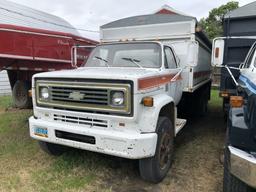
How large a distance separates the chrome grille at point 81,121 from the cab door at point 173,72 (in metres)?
1.44

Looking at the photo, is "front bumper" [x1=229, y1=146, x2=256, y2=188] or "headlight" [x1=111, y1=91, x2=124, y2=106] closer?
"front bumper" [x1=229, y1=146, x2=256, y2=188]

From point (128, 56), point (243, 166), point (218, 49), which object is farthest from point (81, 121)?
point (218, 49)

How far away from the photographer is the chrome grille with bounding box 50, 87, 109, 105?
3342mm

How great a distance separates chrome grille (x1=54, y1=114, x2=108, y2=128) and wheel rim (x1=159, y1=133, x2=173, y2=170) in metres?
0.91

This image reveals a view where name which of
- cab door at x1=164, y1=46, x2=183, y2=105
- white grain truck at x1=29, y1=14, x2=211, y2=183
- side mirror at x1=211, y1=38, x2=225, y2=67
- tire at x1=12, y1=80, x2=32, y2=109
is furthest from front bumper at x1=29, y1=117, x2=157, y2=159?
tire at x1=12, y1=80, x2=32, y2=109

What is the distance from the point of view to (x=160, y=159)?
3.75 m

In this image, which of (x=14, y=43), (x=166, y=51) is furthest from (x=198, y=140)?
(x=14, y=43)

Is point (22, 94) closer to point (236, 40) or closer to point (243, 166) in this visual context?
point (236, 40)

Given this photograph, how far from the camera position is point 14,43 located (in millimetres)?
5703

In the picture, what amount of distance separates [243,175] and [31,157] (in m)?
3.51

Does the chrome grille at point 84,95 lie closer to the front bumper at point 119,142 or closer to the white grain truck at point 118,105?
the white grain truck at point 118,105

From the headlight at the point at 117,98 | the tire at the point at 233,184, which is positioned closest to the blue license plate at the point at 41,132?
the headlight at the point at 117,98

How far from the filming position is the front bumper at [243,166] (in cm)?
241

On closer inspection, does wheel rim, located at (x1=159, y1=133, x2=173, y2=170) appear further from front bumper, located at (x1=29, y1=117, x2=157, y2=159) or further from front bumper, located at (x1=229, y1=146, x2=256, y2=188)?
front bumper, located at (x1=229, y1=146, x2=256, y2=188)
